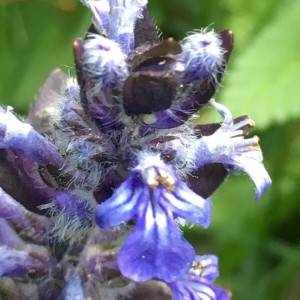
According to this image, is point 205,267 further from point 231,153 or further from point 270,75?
point 270,75

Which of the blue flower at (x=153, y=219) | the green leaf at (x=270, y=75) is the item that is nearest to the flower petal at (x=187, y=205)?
the blue flower at (x=153, y=219)

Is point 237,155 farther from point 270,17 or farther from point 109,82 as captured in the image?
point 270,17

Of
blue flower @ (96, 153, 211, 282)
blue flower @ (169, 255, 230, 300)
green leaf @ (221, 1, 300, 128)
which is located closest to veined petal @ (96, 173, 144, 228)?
blue flower @ (96, 153, 211, 282)

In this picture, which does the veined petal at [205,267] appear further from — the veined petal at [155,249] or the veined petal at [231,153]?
the veined petal at [155,249]

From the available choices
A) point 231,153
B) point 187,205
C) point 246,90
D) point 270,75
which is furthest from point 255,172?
point 270,75

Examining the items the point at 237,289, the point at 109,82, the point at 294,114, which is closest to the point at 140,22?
the point at 109,82
